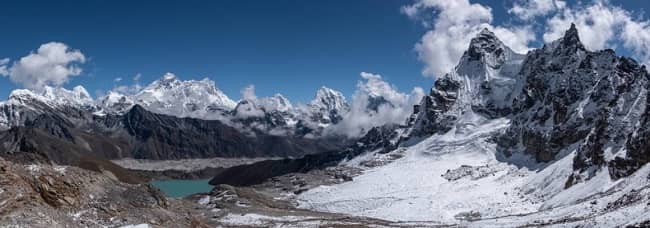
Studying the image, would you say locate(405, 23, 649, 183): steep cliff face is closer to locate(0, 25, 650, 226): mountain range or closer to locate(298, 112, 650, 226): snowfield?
locate(0, 25, 650, 226): mountain range

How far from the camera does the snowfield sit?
63000 mm

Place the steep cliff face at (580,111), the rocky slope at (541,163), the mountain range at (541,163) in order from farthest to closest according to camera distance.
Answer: the steep cliff face at (580,111)
the mountain range at (541,163)
the rocky slope at (541,163)

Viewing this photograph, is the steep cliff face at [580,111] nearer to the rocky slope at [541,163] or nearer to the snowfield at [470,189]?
the rocky slope at [541,163]

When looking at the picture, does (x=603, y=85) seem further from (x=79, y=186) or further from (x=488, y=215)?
(x=79, y=186)

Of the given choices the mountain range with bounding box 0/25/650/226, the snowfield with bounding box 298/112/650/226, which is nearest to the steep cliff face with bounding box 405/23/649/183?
the mountain range with bounding box 0/25/650/226

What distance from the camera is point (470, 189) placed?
11825cm

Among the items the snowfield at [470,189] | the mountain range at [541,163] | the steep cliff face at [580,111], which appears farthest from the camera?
the steep cliff face at [580,111]

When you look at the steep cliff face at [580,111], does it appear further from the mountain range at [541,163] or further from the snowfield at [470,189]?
the snowfield at [470,189]

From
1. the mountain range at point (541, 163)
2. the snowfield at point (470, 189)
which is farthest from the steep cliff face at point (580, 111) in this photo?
the snowfield at point (470, 189)

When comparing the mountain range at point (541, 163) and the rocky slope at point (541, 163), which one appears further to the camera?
the mountain range at point (541, 163)

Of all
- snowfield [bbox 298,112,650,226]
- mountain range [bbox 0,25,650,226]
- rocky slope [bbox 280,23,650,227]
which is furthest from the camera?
mountain range [bbox 0,25,650,226]

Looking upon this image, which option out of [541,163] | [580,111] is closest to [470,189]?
[541,163]

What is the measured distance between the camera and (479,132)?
186 meters

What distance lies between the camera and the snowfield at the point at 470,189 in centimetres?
6300
